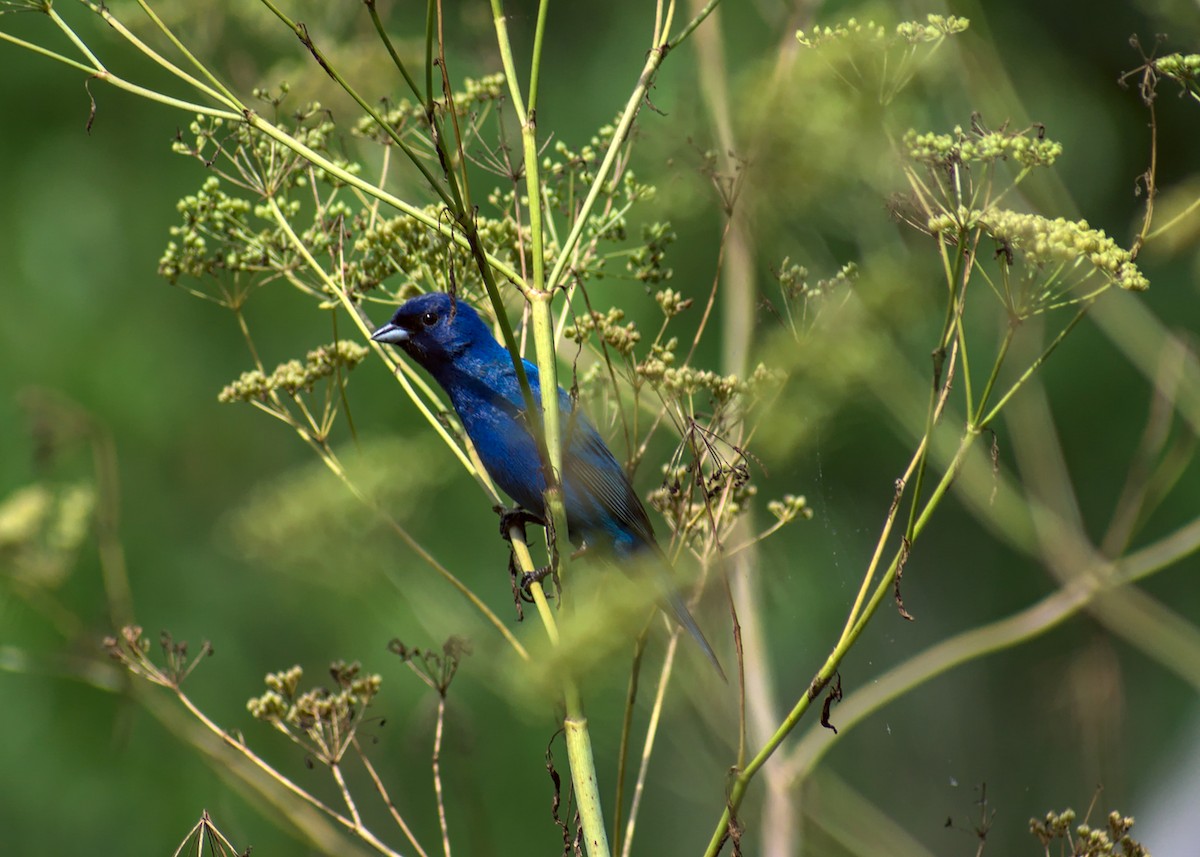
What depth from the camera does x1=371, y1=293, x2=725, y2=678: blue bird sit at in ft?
13.1

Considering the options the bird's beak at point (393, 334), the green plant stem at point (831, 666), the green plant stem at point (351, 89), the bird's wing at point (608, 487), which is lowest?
the green plant stem at point (831, 666)

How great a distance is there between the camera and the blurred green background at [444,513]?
705 centimetres

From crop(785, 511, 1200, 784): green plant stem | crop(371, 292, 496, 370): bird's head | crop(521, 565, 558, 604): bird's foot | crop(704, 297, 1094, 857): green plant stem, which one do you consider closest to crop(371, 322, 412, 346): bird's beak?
crop(371, 292, 496, 370): bird's head

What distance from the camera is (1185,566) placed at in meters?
8.05

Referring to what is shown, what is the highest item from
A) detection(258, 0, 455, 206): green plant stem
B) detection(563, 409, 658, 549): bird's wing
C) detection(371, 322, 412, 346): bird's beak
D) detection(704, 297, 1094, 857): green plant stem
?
detection(371, 322, 412, 346): bird's beak

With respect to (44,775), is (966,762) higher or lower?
higher

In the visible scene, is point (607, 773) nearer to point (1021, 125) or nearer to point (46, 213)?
point (1021, 125)

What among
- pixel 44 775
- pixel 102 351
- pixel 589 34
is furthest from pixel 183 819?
pixel 589 34

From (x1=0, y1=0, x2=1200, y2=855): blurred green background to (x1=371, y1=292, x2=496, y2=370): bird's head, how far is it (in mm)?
1413

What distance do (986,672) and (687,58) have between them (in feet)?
14.1

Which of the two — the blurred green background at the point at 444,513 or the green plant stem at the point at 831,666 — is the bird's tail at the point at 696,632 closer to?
the green plant stem at the point at 831,666

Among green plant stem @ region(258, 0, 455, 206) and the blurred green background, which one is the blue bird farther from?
green plant stem @ region(258, 0, 455, 206)

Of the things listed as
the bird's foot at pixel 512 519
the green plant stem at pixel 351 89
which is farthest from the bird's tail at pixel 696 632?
Answer: the green plant stem at pixel 351 89

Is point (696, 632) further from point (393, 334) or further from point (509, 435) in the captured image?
point (393, 334)
